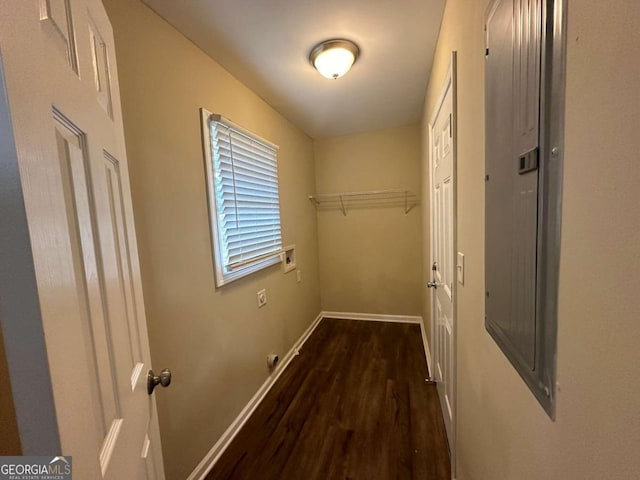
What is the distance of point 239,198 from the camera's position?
193 centimetres

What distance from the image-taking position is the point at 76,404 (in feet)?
1.33

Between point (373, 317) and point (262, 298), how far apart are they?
189 cm

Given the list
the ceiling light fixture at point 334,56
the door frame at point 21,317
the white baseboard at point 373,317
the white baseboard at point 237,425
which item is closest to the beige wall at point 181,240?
the white baseboard at point 237,425

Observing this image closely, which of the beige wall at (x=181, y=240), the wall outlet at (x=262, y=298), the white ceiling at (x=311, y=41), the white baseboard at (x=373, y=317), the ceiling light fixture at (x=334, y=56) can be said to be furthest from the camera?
the white baseboard at (x=373, y=317)

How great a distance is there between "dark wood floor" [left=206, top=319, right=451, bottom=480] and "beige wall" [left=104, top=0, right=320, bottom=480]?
0.81 feet

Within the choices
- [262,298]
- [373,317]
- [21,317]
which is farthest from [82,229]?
[373,317]

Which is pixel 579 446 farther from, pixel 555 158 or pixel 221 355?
pixel 221 355

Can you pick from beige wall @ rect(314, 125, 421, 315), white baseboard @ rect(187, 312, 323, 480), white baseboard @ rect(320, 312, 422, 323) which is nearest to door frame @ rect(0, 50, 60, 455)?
white baseboard @ rect(187, 312, 323, 480)

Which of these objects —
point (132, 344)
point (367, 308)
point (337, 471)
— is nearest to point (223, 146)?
point (132, 344)

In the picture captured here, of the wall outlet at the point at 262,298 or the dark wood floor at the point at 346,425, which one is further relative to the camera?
the wall outlet at the point at 262,298

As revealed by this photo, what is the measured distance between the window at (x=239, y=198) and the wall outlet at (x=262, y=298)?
219mm

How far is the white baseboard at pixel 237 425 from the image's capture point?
1495 millimetres

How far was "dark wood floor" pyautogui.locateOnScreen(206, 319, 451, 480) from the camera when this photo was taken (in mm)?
1506

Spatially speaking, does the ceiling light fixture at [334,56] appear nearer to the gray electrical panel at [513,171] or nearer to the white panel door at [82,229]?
the gray electrical panel at [513,171]
